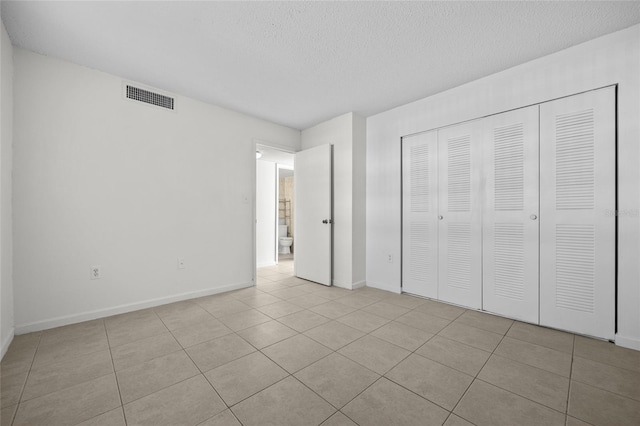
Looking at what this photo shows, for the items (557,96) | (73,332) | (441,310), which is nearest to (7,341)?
(73,332)

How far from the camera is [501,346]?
80.7 inches

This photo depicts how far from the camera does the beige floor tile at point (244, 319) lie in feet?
8.00

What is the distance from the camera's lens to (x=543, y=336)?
220cm

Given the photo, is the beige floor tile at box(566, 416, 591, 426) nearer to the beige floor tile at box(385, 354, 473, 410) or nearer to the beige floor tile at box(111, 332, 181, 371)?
the beige floor tile at box(385, 354, 473, 410)

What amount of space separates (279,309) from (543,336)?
247cm

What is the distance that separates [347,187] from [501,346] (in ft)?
8.01

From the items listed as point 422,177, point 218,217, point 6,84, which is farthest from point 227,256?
point 422,177

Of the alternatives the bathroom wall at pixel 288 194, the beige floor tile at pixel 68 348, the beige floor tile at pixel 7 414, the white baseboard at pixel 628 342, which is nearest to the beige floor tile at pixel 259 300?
the beige floor tile at pixel 68 348

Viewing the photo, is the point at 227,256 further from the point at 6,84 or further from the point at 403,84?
the point at 403,84

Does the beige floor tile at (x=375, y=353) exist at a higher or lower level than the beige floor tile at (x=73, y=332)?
lower

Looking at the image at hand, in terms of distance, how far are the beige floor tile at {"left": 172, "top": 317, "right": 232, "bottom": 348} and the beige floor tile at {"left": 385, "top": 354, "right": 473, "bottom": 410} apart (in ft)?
4.89

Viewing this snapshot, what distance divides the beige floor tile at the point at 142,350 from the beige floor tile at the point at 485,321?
2624 mm

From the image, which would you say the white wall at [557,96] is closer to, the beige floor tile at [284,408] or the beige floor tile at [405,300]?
the beige floor tile at [405,300]

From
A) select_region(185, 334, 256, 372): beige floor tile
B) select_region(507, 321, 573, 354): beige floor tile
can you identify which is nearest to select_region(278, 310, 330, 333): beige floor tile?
select_region(185, 334, 256, 372): beige floor tile
